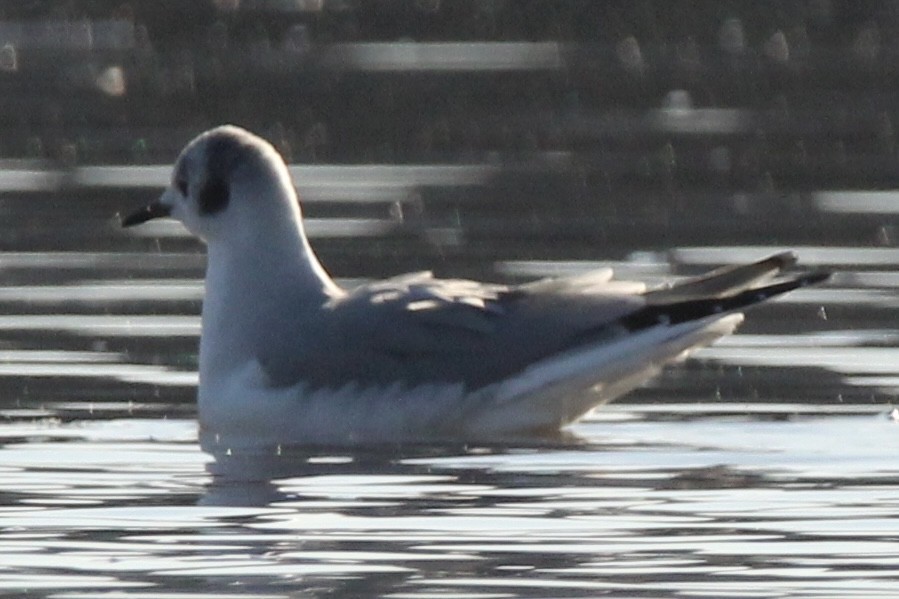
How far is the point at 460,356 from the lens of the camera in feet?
38.4

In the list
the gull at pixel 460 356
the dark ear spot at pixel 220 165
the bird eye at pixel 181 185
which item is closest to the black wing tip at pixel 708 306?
the gull at pixel 460 356

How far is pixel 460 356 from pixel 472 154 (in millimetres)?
9582

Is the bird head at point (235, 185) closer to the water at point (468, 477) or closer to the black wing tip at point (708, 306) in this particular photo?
the water at point (468, 477)

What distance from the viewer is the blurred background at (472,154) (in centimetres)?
1405

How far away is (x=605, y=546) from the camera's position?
9.11m

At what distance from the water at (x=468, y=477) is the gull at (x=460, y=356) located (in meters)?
0.21

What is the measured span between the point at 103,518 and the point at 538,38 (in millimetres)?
21168

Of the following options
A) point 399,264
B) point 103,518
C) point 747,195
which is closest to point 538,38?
point 747,195

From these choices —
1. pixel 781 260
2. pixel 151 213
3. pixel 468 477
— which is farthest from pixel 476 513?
pixel 151 213

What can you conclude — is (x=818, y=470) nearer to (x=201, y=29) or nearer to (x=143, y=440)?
(x=143, y=440)

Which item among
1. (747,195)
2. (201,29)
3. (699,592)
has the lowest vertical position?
(699,592)

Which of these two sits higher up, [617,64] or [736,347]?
[617,64]

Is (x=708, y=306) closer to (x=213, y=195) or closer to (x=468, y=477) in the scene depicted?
(x=468, y=477)

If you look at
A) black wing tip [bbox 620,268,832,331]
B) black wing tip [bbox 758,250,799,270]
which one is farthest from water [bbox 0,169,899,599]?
black wing tip [bbox 758,250,799,270]
